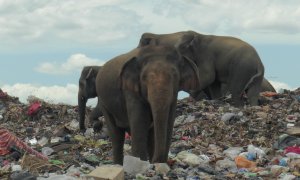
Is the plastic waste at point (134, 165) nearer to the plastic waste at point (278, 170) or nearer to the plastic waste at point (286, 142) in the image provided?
the plastic waste at point (278, 170)

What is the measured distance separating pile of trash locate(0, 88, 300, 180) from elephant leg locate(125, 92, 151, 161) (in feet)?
0.50

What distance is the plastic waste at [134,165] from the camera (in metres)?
6.88

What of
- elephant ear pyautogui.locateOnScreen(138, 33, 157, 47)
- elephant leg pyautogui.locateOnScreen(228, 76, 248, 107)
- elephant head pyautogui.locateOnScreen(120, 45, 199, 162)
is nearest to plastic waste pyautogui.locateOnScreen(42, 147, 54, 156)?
elephant head pyautogui.locateOnScreen(120, 45, 199, 162)

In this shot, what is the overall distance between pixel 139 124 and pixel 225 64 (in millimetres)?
8628

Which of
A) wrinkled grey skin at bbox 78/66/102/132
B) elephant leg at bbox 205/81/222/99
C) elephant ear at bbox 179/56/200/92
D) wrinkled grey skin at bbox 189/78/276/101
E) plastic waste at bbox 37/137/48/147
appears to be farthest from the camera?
wrinkled grey skin at bbox 189/78/276/101

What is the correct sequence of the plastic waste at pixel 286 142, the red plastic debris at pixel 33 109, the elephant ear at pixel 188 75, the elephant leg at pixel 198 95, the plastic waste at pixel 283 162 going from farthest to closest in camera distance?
the red plastic debris at pixel 33 109, the elephant leg at pixel 198 95, the plastic waste at pixel 286 142, the plastic waste at pixel 283 162, the elephant ear at pixel 188 75

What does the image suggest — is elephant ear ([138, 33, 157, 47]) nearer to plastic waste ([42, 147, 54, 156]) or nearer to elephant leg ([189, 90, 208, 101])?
elephant leg ([189, 90, 208, 101])

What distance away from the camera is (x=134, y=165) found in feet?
22.7

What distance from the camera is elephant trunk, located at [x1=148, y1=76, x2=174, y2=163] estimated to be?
699cm

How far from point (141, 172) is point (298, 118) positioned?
19.7 feet

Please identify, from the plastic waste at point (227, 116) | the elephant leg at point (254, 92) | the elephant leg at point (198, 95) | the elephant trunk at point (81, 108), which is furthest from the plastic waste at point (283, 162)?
the elephant leg at point (198, 95)

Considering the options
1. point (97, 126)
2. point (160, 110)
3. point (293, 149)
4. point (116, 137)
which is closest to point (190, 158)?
point (116, 137)

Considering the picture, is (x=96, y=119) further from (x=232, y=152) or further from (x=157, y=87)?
(x=157, y=87)

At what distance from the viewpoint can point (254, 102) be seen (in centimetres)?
1519
